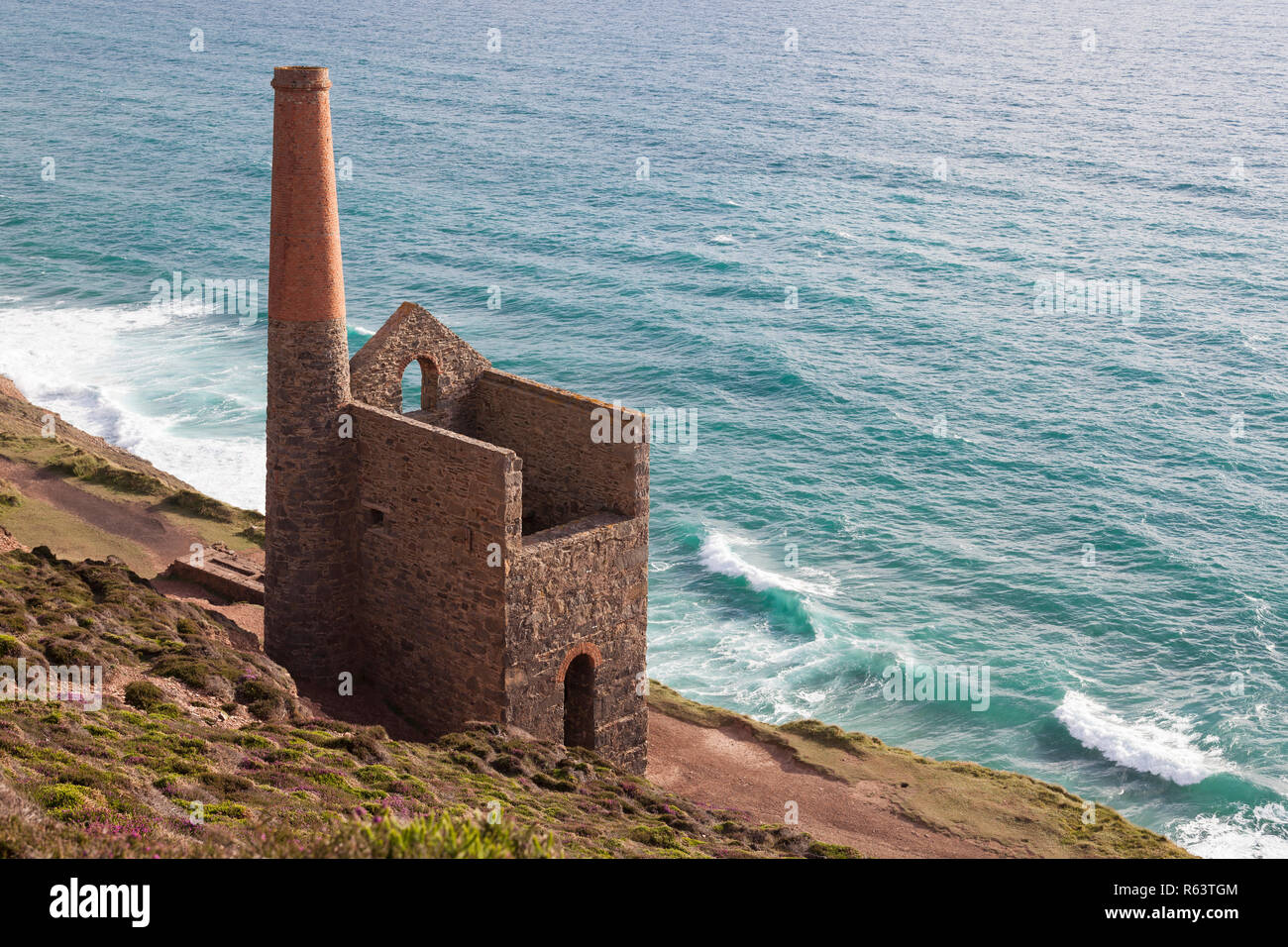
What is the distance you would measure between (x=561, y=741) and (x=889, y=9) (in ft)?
571

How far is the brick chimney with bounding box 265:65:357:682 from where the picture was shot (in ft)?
90.9

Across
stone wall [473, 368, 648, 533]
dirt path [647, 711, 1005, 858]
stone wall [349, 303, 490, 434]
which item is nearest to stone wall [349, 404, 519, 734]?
stone wall [349, 303, 490, 434]

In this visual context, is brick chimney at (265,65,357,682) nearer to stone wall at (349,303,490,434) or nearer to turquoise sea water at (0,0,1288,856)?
stone wall at (349,303,490,434)

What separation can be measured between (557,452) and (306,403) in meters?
5.47

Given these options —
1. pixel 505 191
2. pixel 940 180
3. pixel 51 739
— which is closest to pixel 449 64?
pixel 505 191

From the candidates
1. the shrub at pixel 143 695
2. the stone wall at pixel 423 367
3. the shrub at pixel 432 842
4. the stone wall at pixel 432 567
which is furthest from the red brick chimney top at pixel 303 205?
the shrub at pixel 432 842

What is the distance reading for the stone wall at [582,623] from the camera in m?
27.9

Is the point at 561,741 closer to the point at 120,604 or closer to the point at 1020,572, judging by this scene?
the point at 120,604

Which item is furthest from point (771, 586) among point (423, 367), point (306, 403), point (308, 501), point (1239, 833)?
point (306, 403)

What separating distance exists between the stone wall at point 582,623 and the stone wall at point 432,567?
57 centimetres

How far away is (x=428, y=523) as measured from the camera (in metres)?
28.4

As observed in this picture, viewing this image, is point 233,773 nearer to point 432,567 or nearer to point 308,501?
point 432,567

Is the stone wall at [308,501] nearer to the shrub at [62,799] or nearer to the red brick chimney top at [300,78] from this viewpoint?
the red brick chimney top at [300,78]

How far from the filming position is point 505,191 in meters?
99.9
